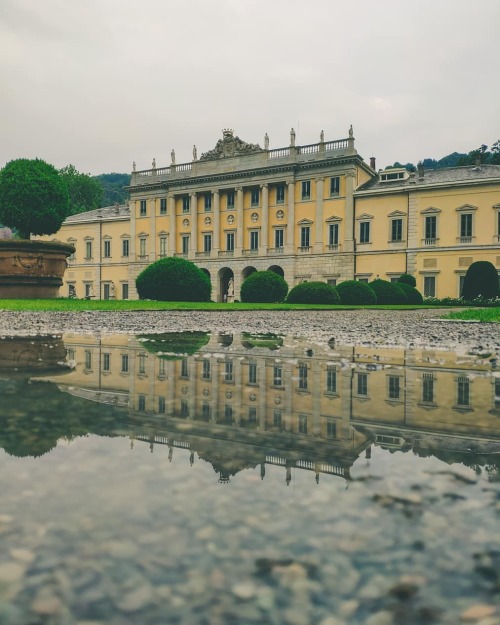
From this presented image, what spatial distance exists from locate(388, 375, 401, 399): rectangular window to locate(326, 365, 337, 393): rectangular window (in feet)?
1.22

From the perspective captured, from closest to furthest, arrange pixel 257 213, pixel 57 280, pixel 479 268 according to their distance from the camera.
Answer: pixel 57 280
pixel 479 268
pixel 257 213

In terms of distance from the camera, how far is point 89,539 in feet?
4.13

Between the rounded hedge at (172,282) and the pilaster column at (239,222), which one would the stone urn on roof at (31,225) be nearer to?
the rounded hedge at (172,282)

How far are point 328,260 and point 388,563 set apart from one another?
46023 mm

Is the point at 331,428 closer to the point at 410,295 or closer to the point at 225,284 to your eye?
the point at 410,295

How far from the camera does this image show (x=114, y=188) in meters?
104

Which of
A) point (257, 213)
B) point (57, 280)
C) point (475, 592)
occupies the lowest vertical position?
point (475, 592)

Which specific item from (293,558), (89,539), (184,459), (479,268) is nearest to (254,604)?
(293,558)

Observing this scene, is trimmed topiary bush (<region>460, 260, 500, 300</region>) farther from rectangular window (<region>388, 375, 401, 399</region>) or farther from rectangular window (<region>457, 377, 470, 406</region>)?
rectangular window (<region>388, 375, 401, 399</region>)

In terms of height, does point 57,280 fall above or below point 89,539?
above

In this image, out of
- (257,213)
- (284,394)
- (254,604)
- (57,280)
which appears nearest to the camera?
(254,604)

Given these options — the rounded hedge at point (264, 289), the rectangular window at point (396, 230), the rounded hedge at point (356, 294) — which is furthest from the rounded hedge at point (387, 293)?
the rectangular window at point (396, 230)

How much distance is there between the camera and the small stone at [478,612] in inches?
39.6

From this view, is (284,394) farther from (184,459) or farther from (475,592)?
(475,592)
